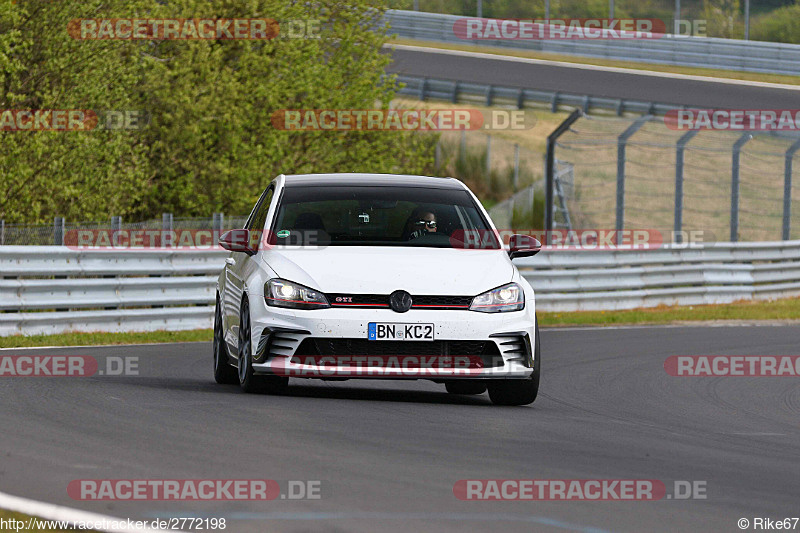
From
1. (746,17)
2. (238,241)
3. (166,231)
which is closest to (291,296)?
(238,241)

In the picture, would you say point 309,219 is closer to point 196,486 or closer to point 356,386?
point 356,386

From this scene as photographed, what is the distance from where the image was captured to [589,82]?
160 ft

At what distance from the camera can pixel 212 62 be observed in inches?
1222

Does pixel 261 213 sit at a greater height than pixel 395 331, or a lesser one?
greater

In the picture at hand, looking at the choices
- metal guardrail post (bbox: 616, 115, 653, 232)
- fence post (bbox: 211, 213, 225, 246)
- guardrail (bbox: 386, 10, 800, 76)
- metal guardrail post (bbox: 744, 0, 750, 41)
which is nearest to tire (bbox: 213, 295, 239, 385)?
fence post (bbox: 211, 213, 225, 246)

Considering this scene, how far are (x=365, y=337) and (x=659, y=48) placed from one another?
4148cm

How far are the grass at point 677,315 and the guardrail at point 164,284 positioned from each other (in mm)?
354

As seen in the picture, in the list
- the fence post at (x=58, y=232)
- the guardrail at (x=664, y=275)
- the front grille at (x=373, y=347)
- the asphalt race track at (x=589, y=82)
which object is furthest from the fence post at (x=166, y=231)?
the asphalt race track at (x=589, y=82)

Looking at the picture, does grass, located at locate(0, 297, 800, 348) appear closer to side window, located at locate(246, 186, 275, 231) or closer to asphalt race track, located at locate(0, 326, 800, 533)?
asphalt race track, located at locate(0, 326, 800, 533)

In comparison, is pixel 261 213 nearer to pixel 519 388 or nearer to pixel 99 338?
pixel 519 388

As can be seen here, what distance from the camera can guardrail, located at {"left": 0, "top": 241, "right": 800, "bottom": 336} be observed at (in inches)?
658

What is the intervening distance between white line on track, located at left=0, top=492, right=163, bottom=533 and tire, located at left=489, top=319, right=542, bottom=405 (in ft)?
15.8

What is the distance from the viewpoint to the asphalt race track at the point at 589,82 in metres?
44.0

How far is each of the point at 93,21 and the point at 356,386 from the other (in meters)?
15.7
